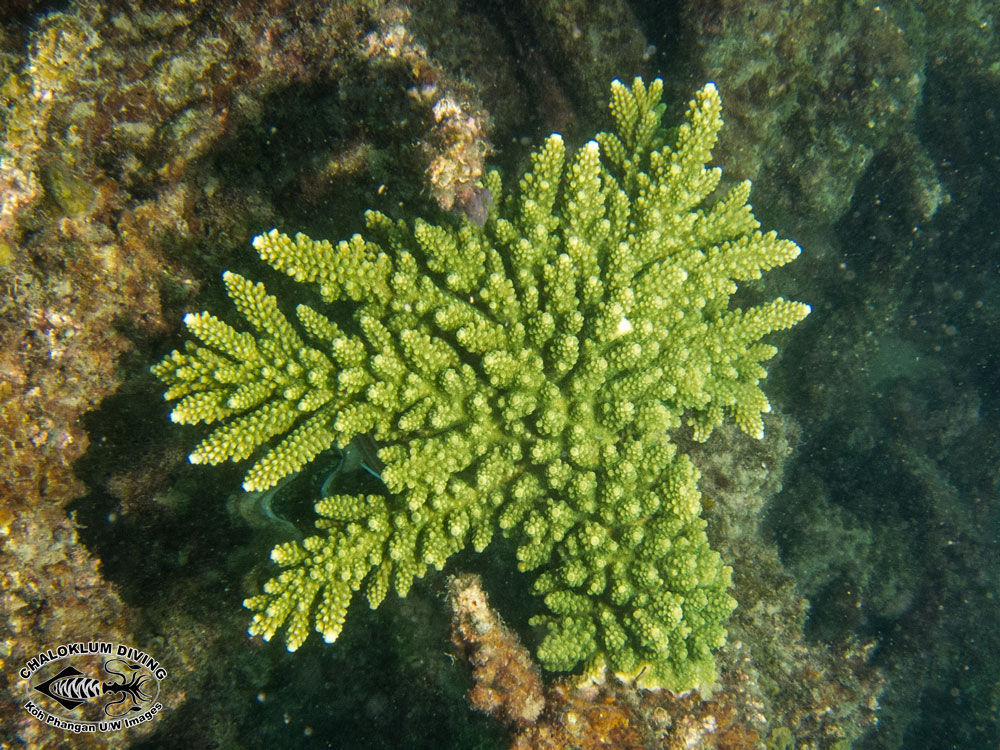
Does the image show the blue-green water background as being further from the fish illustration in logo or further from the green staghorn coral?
the green staghorn coral

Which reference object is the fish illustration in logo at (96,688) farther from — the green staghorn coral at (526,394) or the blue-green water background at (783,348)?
the green staghorn coral at (526,394)

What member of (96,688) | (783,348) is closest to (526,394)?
(96,688)

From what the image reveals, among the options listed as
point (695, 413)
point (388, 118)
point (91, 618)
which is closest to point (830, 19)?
point (695, 413)

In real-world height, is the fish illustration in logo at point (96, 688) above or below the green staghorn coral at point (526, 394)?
below

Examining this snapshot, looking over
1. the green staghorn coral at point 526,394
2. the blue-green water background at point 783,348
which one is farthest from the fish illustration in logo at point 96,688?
the green staghorn coral at point 526,394

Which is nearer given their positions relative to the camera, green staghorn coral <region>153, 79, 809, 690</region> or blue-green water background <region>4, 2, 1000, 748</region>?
green staghorn coral <region>153, 79, 809, 690</region>

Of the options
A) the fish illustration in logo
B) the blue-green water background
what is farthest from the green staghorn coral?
the fish illustration in logo

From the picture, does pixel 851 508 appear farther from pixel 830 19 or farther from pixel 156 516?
pixel 156 516

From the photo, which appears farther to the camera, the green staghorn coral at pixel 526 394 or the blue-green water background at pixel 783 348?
the blue-green water background at pixel 783 348
